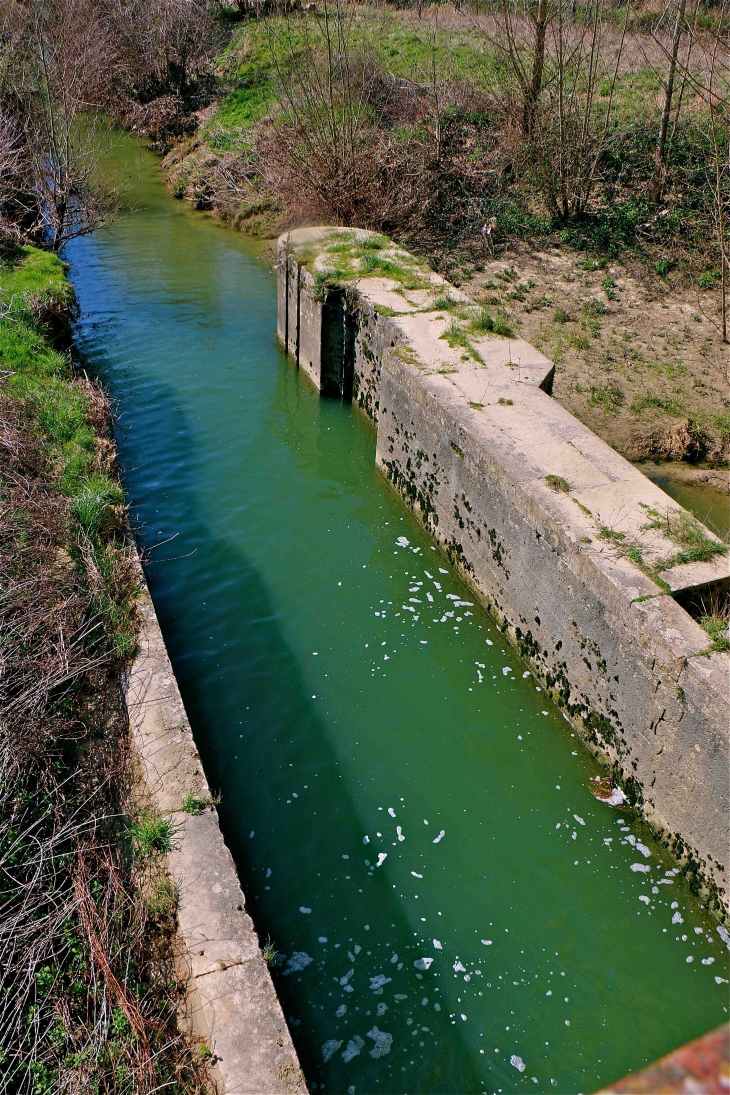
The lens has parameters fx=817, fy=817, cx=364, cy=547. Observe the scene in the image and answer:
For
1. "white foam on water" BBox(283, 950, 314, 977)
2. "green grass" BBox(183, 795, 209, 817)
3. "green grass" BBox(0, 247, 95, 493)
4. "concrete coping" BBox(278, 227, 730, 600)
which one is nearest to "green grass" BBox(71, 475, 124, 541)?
"green grass" BBox(0, 247, 95, 493)

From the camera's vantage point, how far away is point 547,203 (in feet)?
45.0

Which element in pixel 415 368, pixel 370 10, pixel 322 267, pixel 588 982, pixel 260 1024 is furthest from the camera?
pixel 370 10

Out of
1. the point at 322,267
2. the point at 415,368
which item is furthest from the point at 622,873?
the point at 322,267

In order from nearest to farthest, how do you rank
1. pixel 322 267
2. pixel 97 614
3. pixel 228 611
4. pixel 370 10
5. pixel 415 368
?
pixel 97 614 < pixel 228 611 < pixel 415 368 < pixel 322 267 < pixel 370 10

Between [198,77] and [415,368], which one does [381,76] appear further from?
[415,368]

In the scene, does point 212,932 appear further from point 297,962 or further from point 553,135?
point 553,135

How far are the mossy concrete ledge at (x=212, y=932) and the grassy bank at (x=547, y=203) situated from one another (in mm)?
6281

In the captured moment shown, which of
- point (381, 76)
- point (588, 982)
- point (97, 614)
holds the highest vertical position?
point (381, 76)

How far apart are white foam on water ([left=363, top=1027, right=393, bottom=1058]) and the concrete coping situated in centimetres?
317

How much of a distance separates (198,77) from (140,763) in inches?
901

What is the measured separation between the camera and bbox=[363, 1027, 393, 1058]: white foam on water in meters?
4.32

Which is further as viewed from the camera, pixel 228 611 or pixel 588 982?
pixel 228 611

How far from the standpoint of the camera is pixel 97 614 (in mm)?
5754

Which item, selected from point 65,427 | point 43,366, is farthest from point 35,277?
point 65,427
